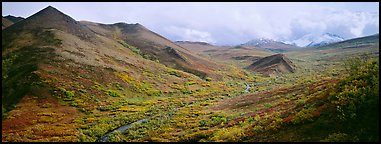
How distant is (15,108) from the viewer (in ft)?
150

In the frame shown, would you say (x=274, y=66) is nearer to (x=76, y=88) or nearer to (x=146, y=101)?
(x=146, y=101)

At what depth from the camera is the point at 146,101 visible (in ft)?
201

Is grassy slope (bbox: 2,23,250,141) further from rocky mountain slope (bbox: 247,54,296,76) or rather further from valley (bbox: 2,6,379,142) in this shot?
rocky mountain slope (bbox: 247,54,296,76)

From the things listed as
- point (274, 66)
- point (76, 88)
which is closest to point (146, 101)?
point (76, 88)

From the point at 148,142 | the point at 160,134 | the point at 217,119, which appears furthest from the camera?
the point at 217,119

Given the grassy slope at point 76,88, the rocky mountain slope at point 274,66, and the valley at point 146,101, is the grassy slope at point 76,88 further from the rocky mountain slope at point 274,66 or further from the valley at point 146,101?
the rocky mountain slope at point 274,66

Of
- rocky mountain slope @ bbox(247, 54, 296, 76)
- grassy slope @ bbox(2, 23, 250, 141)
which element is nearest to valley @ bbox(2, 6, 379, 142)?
grassy slope @ bbox(2, 23, 250, 141)

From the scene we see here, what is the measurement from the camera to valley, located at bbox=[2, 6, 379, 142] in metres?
20.9

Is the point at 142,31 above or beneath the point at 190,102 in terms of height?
above

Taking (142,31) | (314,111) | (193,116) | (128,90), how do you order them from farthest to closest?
1. (142,31)
2. (128,90)
3. (193,116)
4. (314,111)

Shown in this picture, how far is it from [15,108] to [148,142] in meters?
28.5

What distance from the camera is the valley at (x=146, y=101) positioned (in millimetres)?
20938

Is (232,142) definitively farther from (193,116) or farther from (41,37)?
(41,37)

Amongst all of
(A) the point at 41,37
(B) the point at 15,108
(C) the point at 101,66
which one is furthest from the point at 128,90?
(A) the point at 41,37
